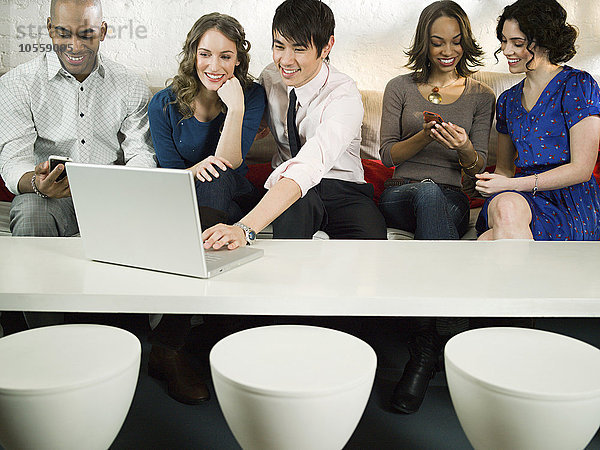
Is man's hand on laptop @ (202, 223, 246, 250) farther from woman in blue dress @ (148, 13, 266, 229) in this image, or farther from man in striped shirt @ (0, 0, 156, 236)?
man in striped shirt @ (0, 0, 156, 236)

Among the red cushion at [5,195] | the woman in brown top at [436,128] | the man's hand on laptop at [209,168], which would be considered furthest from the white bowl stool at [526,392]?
the red cushion at [5,195]

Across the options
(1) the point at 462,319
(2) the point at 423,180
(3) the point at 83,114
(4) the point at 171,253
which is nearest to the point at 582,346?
(4) the point at 171,253

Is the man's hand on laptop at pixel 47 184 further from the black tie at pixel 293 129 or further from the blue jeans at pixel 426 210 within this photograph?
the blue jeans at pixel 426 210

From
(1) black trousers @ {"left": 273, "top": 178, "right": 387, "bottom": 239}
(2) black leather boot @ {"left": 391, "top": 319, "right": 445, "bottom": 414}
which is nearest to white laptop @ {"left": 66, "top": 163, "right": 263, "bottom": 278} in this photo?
(2) black leather boot @ {"left": 391, "top": 319, "right": 445, "bottom": 414}

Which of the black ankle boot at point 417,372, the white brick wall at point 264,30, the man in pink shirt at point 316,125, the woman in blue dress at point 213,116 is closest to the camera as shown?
the black ankle boot at point 417,372

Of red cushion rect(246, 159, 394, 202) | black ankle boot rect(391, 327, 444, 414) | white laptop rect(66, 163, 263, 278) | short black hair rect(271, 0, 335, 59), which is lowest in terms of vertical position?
black ankle boot rect(391, 327, 444, 414)

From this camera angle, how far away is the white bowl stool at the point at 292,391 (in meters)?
0.99

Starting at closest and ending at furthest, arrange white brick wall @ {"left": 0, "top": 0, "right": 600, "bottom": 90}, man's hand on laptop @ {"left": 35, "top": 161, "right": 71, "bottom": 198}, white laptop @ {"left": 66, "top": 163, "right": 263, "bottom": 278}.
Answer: white laptop @ {"left": 66, "top": 163, "right": 263, "bottom": 278} < man's hand on laptop @ {"left": 35, "top": 161, "right": 71, "bottom": 198} < white brick wall @ {"left": 0, "top": 0, "right": 600, "bottom": 90}

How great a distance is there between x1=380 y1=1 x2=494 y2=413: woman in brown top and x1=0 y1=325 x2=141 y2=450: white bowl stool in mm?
1363

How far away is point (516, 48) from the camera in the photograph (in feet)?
8.32

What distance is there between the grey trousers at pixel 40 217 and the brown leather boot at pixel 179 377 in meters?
0.79

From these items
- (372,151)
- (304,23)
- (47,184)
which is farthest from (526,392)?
(372,151)

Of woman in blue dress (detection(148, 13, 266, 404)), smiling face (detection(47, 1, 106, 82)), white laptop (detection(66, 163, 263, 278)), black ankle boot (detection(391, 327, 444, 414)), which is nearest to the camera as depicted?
white laptop (detection(66, 163, 263, 278))

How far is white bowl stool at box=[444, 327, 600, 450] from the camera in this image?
988 millimetres
